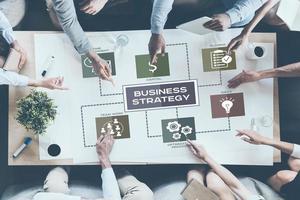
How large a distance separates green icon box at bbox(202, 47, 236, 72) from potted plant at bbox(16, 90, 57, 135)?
2.24 feet

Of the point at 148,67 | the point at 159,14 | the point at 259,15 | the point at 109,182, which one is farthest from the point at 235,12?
the point at 109,182

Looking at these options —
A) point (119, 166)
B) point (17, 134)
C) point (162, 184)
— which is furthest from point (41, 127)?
point (162, 184)

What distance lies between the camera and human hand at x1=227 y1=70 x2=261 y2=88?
205 cm

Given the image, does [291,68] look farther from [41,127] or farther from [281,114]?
[41,127]

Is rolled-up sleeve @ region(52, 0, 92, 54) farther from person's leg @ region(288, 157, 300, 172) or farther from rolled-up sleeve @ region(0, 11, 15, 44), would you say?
person's leg @ region(288, 157, 300, 172)

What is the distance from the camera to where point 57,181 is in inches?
78.7

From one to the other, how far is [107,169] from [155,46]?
22.2 inches

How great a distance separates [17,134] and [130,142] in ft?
1.57

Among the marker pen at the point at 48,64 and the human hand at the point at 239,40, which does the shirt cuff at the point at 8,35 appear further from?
the human hand at the point at 239,40

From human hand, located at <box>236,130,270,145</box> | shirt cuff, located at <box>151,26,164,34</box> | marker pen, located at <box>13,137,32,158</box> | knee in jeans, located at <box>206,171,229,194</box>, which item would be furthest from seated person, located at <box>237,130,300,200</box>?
marker pen, located at <box>13,137,32,158</box>

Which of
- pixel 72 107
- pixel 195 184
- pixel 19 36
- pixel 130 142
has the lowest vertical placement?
pixel 195 184

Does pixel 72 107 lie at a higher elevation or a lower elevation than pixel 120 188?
higher

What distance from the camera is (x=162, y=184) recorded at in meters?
2.05

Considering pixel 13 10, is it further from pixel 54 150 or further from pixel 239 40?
pixel 239 40
